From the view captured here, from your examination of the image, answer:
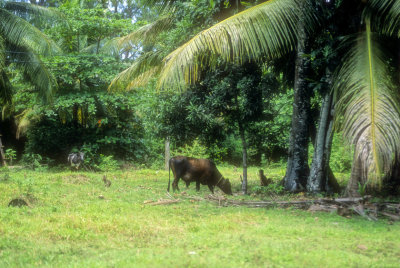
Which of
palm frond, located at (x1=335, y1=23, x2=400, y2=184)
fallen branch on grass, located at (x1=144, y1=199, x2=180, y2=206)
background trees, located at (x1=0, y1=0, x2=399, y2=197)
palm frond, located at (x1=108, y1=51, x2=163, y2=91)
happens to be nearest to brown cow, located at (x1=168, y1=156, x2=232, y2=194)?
background trees, located at (x1=0, y1=0, x2=399, y2=197)

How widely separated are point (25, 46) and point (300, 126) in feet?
32.6

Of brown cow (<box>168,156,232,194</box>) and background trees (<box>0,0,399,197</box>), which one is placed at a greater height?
background trees (<box>0,0,399,197</box>)

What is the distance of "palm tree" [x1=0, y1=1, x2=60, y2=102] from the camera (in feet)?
44.4

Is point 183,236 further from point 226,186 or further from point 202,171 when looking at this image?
point 202,171

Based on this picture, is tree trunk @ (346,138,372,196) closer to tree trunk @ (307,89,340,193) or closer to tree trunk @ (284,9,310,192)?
tree trunk @ (307,89,340,193)

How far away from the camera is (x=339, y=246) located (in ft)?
16.2

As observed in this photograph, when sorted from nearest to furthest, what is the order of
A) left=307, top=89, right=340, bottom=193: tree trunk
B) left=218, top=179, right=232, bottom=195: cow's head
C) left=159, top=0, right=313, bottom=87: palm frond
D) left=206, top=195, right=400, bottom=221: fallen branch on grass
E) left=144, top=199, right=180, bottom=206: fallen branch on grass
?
left=206, top=195, right=400, bottom=221: fallen branch on grass
left=159, top=0, right=313, bottom=87: palm frond
left=144, top=199, right=180, bottom=206: fallen branch on grass
left=307, top=89, right=340, bottom=193: tree trunk
left=218, top=179, right=232, bottom=195: cow's head

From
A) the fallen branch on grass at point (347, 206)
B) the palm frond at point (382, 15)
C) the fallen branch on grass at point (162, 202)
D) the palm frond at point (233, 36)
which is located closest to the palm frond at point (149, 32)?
the palm frond at point (233, 36)

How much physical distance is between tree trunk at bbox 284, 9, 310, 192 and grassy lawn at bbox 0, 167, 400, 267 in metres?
2.46

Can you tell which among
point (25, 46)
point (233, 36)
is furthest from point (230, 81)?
point (25, 46)

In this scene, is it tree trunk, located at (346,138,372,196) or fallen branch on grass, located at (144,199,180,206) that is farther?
fallen branch on grass, located at (144,199,180,206)

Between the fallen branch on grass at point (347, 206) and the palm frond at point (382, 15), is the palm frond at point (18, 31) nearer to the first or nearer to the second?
the fallen branch on grass at point (347, 206)

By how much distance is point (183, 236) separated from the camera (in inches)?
219

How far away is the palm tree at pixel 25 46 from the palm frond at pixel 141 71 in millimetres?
3824
